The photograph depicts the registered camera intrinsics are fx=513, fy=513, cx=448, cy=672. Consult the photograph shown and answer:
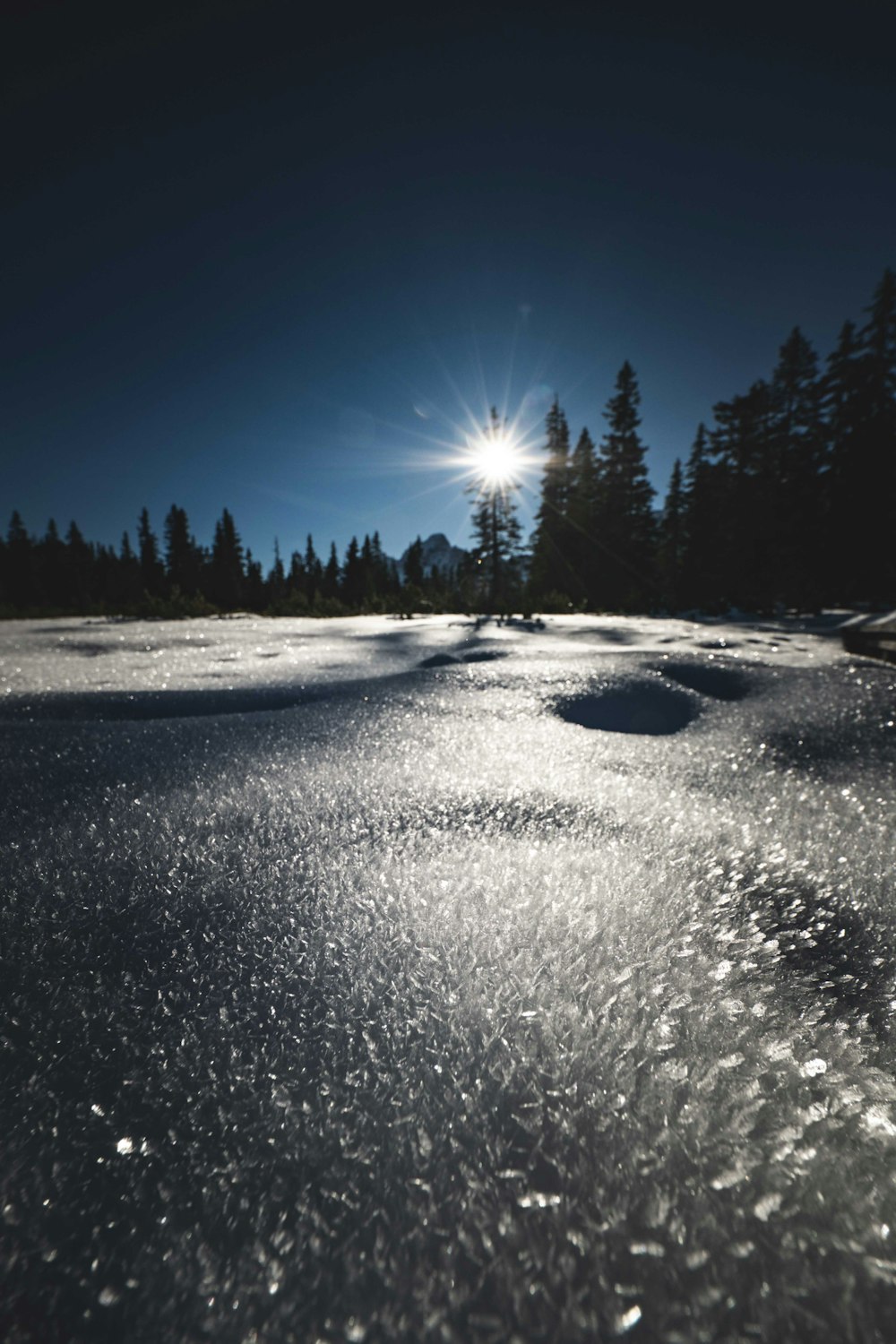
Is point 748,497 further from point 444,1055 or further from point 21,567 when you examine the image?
point 21,567

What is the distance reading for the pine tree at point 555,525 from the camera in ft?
80.0

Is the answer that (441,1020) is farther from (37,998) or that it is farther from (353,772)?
(353,772)

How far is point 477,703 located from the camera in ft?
6.19

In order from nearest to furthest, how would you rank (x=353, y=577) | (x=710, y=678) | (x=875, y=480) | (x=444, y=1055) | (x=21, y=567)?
(x=444, y=1055) → (x=710, y=678) → (x=875, y=480) → (x=21, y=567) → (x=353, y=577)

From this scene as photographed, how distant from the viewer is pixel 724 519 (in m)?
20.8

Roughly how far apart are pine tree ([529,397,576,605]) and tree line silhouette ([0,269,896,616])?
8 centimetres

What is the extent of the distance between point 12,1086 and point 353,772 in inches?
30.3

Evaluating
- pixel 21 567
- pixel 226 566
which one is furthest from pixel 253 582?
pixel 21 567

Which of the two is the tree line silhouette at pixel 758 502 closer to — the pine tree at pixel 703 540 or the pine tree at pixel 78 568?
the pine tree at pixel 703 540

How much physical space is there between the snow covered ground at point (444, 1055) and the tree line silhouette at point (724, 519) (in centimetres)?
828

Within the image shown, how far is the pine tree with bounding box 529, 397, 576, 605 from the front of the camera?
24391mm

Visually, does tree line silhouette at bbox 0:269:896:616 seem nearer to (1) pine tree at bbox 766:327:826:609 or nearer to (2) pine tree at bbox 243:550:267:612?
(1) pine tree at bbox 766:327:826:609

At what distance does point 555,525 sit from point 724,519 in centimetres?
756

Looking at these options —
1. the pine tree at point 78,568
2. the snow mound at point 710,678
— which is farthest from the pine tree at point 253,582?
the snow mound at point 710,678
